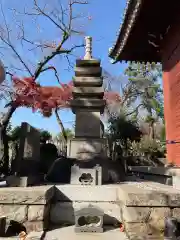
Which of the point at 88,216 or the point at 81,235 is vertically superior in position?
the point at 88,216

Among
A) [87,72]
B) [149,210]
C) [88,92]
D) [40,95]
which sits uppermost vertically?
[40,95]

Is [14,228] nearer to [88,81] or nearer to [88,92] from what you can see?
[88,92]

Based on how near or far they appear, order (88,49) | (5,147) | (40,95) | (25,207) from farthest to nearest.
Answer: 1. (40,95)
2. (5,147)
3. (88,49)
4. (25,207)

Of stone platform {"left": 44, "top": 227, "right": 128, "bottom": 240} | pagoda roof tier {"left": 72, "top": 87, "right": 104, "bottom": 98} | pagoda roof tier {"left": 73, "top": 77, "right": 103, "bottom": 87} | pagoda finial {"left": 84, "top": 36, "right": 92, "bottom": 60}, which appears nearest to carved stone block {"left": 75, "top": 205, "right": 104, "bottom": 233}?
stone platform {"left": 44, "top": 227, "right": 128, "bottom": 240}

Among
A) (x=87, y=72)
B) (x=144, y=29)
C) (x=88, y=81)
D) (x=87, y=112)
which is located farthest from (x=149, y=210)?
(x=144, y=29)

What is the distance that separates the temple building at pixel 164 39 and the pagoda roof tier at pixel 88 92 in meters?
1.84

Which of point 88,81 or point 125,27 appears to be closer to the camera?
point 125,27

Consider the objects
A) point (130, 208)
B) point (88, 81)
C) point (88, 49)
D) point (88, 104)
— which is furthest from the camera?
point (88, 49)

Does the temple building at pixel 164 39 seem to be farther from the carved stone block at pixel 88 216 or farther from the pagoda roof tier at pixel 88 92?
the carved stone block at pixel 88 216

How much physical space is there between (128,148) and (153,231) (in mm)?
13228

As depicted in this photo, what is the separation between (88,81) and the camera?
8.15 meters

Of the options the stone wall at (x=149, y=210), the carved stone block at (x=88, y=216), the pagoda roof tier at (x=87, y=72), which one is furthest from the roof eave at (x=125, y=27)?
the carved stone block at (x=88, y=216)

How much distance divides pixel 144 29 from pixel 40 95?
37.6 ft

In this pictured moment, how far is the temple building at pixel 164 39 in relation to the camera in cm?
698
